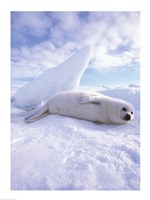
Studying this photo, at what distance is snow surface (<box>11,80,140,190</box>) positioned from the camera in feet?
3.94

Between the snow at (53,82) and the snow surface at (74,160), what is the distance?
76.4 inches

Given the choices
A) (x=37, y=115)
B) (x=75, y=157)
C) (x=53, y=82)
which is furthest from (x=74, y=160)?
(x=53, y=82)

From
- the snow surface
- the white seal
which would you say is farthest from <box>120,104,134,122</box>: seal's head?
the snow surface

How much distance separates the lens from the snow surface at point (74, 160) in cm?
120

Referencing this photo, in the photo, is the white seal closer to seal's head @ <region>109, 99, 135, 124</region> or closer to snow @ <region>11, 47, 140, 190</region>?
seal's head @ <region>109, 99, 135, 124</region>

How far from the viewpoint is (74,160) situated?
1368 millimetres

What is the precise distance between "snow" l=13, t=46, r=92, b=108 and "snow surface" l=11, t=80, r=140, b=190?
6.37 ft

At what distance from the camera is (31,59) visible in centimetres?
241

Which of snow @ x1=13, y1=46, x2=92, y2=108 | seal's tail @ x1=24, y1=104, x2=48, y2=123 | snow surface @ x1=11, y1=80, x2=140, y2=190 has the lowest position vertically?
snow surface @ x1=11, y1=80, x2=140, y2=190

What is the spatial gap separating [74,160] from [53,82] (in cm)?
265
